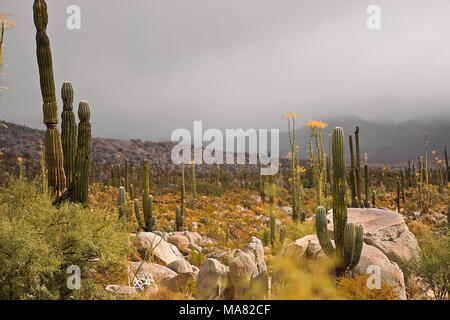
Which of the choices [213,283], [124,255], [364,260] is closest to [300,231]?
[364,260]

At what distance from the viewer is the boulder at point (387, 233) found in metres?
6.99

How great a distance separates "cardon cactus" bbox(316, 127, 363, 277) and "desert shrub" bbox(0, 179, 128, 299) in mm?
3242

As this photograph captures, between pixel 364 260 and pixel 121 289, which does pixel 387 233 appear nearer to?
pixel 364 260

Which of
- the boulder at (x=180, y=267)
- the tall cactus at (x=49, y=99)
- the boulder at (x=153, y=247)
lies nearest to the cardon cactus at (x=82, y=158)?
the tall cactus at (x=49, y=99)

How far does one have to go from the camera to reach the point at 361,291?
475 cm

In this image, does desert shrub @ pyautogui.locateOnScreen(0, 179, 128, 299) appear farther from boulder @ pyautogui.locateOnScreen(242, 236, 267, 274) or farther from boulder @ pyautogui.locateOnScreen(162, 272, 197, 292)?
boulder @ pyautogui.locateOnScreen(242, 236, 267, 274)

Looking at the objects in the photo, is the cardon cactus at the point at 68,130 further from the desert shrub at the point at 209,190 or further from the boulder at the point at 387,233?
the desert shrub at the point at 209,190

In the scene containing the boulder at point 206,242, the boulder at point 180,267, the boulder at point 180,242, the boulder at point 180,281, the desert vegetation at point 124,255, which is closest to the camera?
the desert vegetation at point 124,255

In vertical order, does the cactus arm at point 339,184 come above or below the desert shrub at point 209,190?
above

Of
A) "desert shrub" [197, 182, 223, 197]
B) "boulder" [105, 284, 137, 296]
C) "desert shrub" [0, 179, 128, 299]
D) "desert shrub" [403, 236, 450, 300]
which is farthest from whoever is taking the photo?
"desert shrub" [197, 182, 223, 197]

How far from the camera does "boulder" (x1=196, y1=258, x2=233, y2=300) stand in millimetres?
4629

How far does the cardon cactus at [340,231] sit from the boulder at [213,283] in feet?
5.74

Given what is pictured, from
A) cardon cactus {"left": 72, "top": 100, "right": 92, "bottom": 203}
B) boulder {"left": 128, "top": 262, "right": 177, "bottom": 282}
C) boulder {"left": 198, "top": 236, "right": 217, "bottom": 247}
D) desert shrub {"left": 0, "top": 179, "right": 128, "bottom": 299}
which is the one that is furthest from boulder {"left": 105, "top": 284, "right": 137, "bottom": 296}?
boulder {"left": 198, "top": 236, "right": 217, "bottom": 247}
